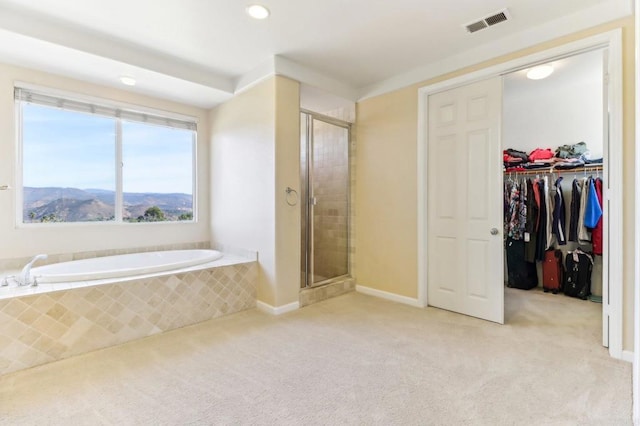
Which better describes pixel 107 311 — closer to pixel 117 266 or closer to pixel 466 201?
pixel 117 266

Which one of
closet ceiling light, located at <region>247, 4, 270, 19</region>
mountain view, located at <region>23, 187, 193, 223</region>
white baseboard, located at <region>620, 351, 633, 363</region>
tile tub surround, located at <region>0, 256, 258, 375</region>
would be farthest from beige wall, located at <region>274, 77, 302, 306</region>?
white baseboard, located at <region>620, 351, 633, 363</region>

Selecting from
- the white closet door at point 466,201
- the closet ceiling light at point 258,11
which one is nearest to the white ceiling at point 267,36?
the closet ceiling light at point 258,11

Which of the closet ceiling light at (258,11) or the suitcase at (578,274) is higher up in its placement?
the closet ceiling light at (258,11)

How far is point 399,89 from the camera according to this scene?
3424mm

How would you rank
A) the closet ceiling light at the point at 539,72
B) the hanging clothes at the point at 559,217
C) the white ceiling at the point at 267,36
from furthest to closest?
the hanging clothes at the point at 559,217 < the closet ceiling light at the point at 539,72 < the white ceiling at the point at 267,36

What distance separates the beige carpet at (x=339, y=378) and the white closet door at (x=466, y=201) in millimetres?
337

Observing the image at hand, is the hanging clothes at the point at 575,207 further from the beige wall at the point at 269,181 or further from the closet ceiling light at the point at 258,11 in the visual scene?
the closet ceiling light at the point at 258,11

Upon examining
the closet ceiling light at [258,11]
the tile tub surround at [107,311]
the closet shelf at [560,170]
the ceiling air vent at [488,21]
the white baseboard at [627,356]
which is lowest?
the white baseboard at [627,356]

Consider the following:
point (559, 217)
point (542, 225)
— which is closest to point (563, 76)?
point (559, 217)

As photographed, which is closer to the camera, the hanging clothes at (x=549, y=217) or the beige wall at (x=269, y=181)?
the beige wall at (x=269, y=181)

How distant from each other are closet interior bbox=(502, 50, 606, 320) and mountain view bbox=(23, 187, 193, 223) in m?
4.17

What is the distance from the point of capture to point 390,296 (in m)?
3.53

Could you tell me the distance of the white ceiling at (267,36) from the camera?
222 cm

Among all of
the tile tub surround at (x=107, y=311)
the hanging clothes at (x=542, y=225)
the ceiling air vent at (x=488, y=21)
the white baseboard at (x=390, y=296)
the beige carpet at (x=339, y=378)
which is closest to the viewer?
the beige carpet at (x=339, y=378)
